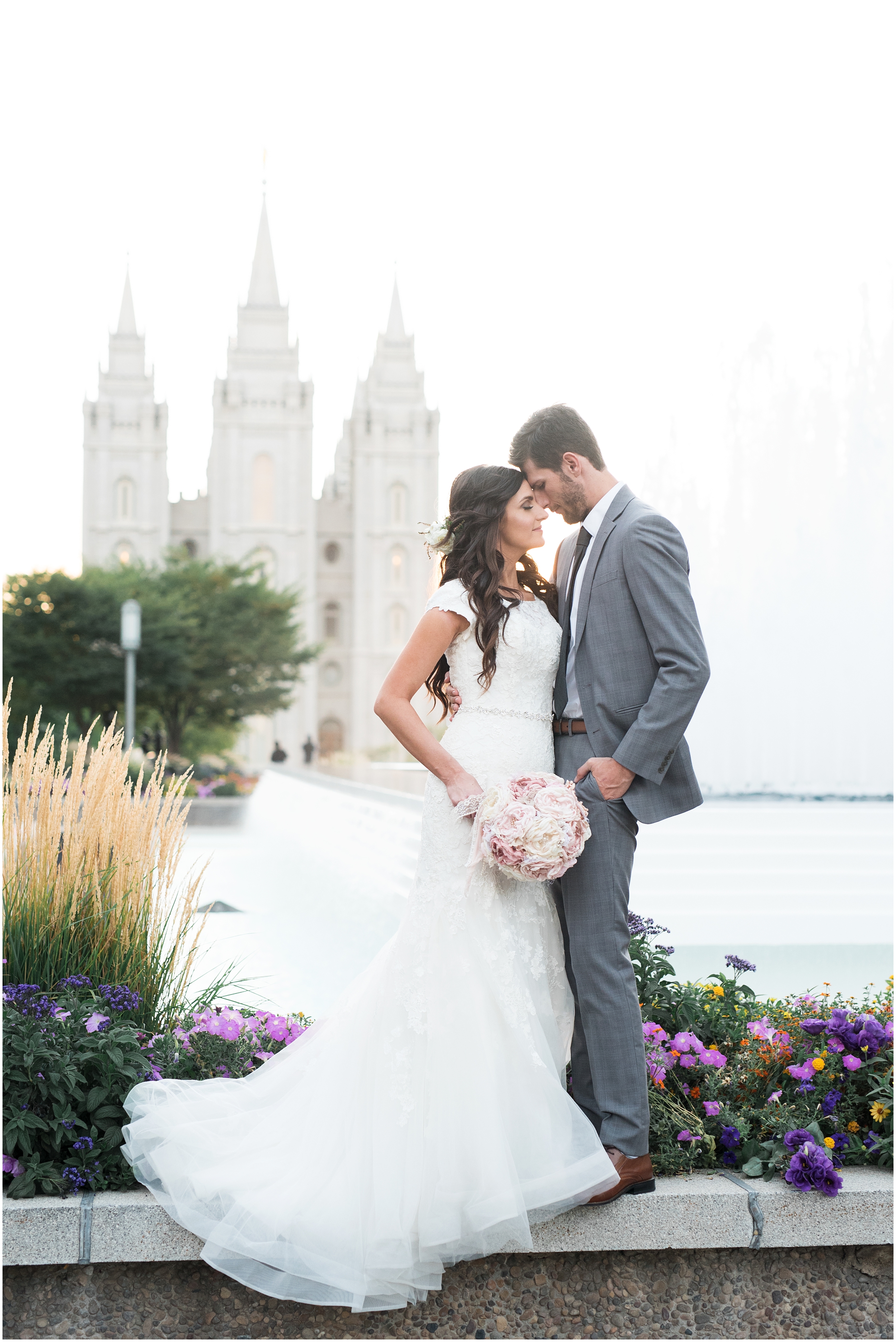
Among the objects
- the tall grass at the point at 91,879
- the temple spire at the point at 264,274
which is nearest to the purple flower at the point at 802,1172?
the tall grass at the point at 91,879

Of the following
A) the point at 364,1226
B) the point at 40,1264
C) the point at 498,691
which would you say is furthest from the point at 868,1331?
the point at 40,1264

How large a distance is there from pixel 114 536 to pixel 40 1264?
202 ft

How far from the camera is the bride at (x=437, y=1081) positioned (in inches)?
93.0

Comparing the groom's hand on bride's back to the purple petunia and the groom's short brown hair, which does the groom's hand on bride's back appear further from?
the purple petunia

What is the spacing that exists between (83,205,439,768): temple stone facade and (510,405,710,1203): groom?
57197 mm

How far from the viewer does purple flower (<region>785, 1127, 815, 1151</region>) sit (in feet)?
8.70

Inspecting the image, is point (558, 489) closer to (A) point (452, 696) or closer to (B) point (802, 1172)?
(A) point (452, 696)

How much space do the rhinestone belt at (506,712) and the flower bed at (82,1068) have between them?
3.77 feet

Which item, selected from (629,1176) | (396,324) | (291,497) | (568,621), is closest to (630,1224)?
(629,1176)

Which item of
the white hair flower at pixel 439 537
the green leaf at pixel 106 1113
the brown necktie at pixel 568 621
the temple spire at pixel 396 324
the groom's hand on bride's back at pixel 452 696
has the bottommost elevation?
the green leaf at pixel 106 1113

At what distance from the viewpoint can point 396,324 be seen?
65312 mm

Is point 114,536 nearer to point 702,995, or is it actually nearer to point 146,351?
point 146,351

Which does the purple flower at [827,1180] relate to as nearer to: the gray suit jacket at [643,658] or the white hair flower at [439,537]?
the gray suit jacket at [643,658]

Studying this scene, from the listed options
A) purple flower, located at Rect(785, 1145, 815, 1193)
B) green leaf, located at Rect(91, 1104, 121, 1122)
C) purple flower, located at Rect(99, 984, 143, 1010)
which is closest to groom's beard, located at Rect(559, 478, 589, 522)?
purple flower, located at Rect(785, 1145, 815, 1193)
